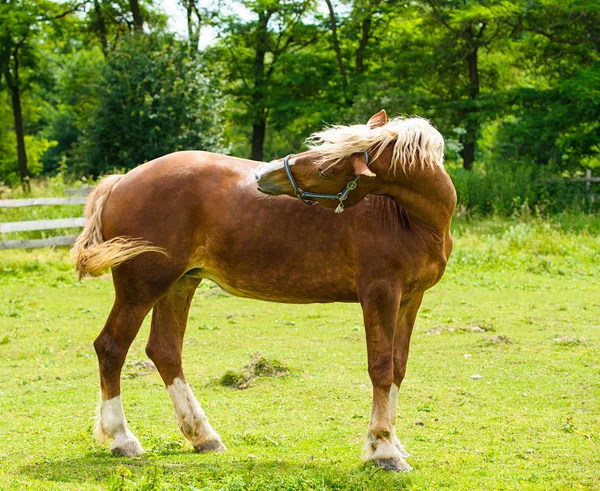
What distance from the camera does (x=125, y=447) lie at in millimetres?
4930

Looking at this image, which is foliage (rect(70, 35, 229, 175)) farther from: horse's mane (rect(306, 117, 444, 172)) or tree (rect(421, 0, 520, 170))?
horse's mane (rect(306, 117, 444, 172))

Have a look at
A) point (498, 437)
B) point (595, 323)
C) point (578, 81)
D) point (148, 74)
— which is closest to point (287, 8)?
point (148, 74)

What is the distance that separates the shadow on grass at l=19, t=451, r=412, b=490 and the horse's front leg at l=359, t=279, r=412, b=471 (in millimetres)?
126

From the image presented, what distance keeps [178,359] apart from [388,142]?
2.18 m

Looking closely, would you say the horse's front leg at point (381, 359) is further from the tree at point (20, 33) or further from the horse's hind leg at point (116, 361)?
the tree at point (20, 33)

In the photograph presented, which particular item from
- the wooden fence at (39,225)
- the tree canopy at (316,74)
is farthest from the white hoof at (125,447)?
the tree canopy at (316,74)

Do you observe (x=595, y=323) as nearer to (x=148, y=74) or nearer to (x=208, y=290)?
(x=208, y=290)

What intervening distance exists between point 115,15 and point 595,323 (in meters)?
27.1

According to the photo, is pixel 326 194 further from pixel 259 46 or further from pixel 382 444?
pixel 259 46

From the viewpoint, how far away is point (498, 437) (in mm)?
5480

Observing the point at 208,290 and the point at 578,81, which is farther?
the point at 578,81

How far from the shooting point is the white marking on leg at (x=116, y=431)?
16.2 feet

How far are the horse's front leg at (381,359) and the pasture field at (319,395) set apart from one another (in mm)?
139

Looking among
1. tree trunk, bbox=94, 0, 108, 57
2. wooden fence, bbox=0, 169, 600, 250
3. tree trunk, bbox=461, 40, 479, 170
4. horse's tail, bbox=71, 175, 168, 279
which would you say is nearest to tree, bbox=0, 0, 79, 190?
tree trunk, bbox=94, 0, 108, 57
